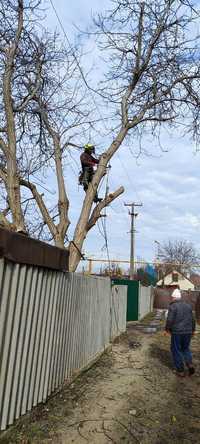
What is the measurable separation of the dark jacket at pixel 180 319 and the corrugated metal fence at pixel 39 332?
1.55 m

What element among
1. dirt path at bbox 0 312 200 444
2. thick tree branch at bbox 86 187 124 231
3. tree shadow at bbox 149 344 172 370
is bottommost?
dirt path at bbox 0 312 200 444

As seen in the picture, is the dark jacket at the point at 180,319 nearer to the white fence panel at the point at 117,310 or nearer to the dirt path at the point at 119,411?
the dirt path at the point at 119,411

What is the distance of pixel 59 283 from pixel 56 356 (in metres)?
0.99

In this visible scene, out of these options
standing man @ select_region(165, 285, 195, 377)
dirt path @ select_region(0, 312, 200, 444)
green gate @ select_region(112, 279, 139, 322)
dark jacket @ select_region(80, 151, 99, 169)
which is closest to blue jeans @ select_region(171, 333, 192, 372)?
standing man @ select_region(165, 285, 195, 377)

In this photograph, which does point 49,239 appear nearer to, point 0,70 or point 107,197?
point 107,197

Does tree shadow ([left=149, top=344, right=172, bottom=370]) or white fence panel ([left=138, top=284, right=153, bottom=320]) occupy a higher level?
white fence panel ([left=138, top=284, right=153, bottom=320])

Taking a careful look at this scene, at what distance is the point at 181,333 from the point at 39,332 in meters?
4.31

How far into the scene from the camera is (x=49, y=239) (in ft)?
38.6

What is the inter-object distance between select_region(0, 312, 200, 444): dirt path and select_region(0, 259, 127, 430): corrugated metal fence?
223 mm

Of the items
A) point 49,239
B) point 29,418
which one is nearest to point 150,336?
point 49,239

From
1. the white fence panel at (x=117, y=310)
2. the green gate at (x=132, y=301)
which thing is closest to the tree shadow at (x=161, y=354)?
the white fence panel at (x=117, y=310)

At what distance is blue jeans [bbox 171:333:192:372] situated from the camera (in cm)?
954

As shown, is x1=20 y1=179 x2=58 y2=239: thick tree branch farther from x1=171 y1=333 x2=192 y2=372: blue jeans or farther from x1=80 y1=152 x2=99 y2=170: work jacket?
x1=171 y1=333 x2=192 y2=372: blue jeans

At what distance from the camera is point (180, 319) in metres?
9.70
